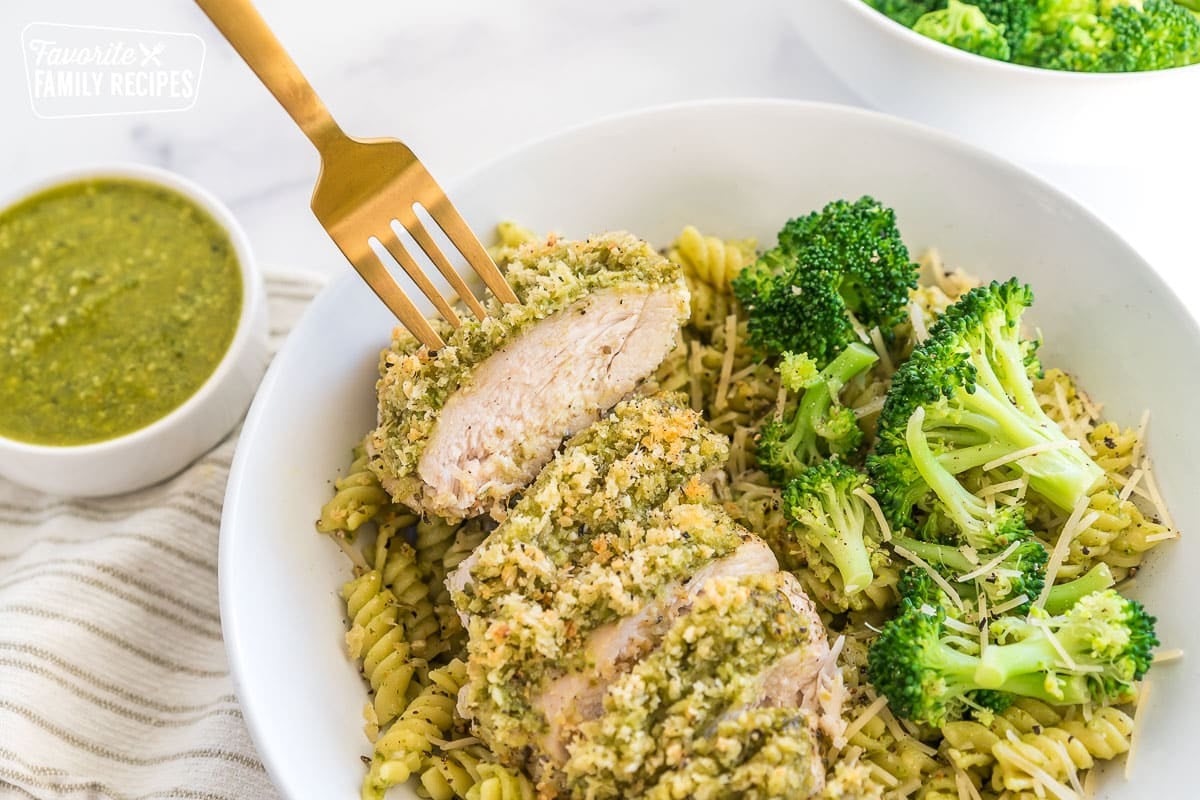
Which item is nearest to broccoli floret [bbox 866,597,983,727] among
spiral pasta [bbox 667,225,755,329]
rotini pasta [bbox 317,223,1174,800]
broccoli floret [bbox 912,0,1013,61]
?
rotini pasta [bbox 317,223,1174,800]

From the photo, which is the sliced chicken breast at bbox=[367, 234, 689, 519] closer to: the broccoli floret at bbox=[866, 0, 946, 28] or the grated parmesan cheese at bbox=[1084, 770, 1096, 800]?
the grated parmesan cheese at bbox=[1084, 770, 1096, 800]

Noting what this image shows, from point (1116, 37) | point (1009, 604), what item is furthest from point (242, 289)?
point (1116, 37)

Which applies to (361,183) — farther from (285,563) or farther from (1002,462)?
(1002,462)

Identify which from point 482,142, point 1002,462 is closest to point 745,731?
point 1002,462

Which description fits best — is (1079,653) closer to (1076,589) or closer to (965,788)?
(1076,589)

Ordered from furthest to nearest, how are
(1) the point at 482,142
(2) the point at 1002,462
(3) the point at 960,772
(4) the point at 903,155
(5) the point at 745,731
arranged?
1. (1) the point at 482,142
2. (4) the point at 903,155
3. (2) the point at 1002,462
4. (3) the point at 960,772
5. (5) the point at 745,731

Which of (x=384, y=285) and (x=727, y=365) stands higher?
(x=384, y=285)
